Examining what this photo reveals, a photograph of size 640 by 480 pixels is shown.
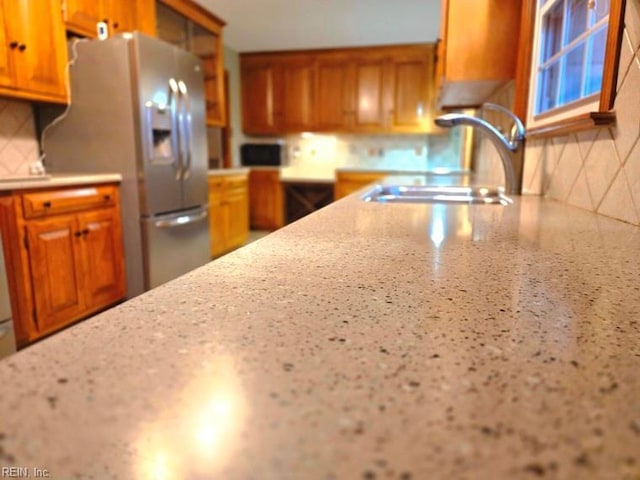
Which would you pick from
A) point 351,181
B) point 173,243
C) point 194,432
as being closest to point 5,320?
point 173,243

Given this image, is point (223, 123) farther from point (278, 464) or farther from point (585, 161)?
point (278, 464)

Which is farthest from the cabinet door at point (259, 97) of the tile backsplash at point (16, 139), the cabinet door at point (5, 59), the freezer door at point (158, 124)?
the cabinet door at point (5, 59)

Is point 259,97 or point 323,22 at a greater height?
point 323,22

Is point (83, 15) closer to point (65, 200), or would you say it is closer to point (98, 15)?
point (98, 15)

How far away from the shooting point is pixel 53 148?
250 centimetres

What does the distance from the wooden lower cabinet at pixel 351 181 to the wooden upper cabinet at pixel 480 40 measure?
8.21ft

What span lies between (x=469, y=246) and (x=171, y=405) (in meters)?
0.51

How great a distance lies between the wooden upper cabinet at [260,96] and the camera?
5031 mm

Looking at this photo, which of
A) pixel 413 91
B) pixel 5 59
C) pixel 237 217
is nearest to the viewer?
pixel 5 59

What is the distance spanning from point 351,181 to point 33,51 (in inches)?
117

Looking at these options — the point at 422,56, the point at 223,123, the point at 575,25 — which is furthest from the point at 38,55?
the point at 422,56

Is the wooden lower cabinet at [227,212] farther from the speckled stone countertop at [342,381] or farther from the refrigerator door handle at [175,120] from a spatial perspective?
the speckled stone countertop at [342,381]

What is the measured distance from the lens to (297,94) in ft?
16.4

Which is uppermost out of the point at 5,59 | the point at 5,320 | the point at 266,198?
the point at 5,59
